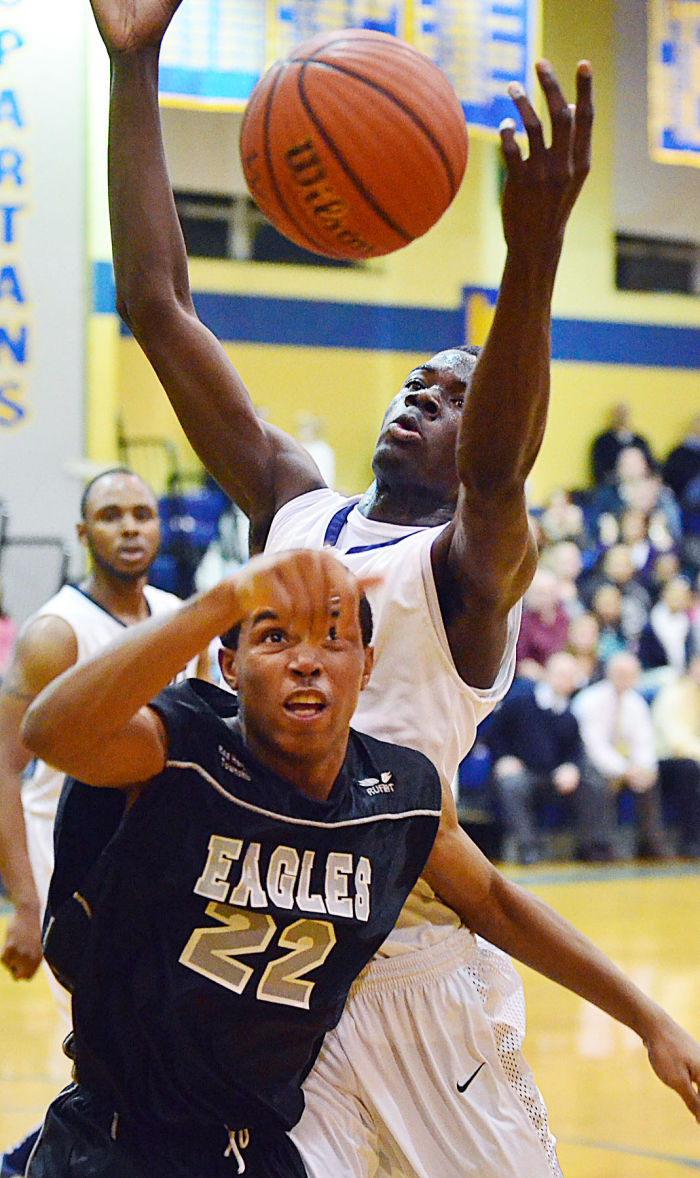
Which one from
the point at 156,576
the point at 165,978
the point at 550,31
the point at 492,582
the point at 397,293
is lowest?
the point at 156,576

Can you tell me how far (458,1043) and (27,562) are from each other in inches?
320

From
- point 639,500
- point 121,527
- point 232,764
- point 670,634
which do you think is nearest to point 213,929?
point 232,764

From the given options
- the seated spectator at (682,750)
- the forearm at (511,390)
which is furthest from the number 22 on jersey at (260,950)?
the seated spectator at (682,750)

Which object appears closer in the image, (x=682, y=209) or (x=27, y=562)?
(x=27, y=562)

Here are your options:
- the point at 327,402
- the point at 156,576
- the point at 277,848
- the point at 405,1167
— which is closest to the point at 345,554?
the point at 277,848

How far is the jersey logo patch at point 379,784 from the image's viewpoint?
2373 millimetres

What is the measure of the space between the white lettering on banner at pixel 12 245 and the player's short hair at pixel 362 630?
8792 mm

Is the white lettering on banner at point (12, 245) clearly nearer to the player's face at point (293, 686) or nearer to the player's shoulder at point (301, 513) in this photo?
the player's shoulder at point (301, 513)

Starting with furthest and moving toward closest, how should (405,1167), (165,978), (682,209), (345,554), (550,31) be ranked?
(682,209) → (550,31) → (345,554) → (405,1167) → (165,978)

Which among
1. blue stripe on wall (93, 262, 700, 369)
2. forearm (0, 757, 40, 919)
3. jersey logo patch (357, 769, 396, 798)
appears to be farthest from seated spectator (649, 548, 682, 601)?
jersey logo patch (357, 769, 396, 798)

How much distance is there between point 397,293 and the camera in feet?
47.3

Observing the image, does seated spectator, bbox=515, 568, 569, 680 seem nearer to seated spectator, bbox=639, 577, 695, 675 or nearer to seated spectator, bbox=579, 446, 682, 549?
seated spectator, bbox=639, 577, 695, 675

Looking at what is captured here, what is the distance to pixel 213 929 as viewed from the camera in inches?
86.0

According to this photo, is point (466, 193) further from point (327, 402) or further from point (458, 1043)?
point (458, 1043)
